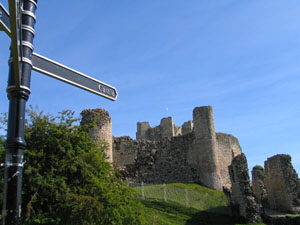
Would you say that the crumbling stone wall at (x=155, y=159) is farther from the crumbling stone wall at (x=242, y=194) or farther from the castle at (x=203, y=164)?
the crumbling stone wall at (x=242, y=194)

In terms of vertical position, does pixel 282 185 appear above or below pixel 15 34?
below

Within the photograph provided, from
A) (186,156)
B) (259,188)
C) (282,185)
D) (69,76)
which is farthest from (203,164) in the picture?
(69,76)

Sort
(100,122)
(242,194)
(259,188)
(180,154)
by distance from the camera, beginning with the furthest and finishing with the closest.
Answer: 1. (180,154)
2. (100,122)
3. (259,188)
4. (242,194)

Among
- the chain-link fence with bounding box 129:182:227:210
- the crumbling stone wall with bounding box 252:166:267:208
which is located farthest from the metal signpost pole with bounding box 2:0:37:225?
the crumbling stone wall with bounding box 252:166:267:208

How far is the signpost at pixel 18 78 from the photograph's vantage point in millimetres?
3418

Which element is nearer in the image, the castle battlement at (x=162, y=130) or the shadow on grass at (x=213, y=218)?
the shadow on grass at (x=213, y=218)

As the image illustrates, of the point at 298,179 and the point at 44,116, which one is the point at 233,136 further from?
the point at 44,116

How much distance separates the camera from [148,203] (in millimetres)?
22391

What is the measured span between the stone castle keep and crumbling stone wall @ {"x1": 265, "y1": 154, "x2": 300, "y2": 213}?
600cm

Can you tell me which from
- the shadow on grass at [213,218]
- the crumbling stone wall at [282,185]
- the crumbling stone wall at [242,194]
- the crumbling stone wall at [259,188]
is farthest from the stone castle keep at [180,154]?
the crumbling stone wall at [242,194]

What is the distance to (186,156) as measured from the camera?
34375 millimetres

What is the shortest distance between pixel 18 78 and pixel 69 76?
84 cm

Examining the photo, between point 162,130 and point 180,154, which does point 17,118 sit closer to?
point 180,154

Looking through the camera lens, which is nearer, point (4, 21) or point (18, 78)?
point (4, 21)
